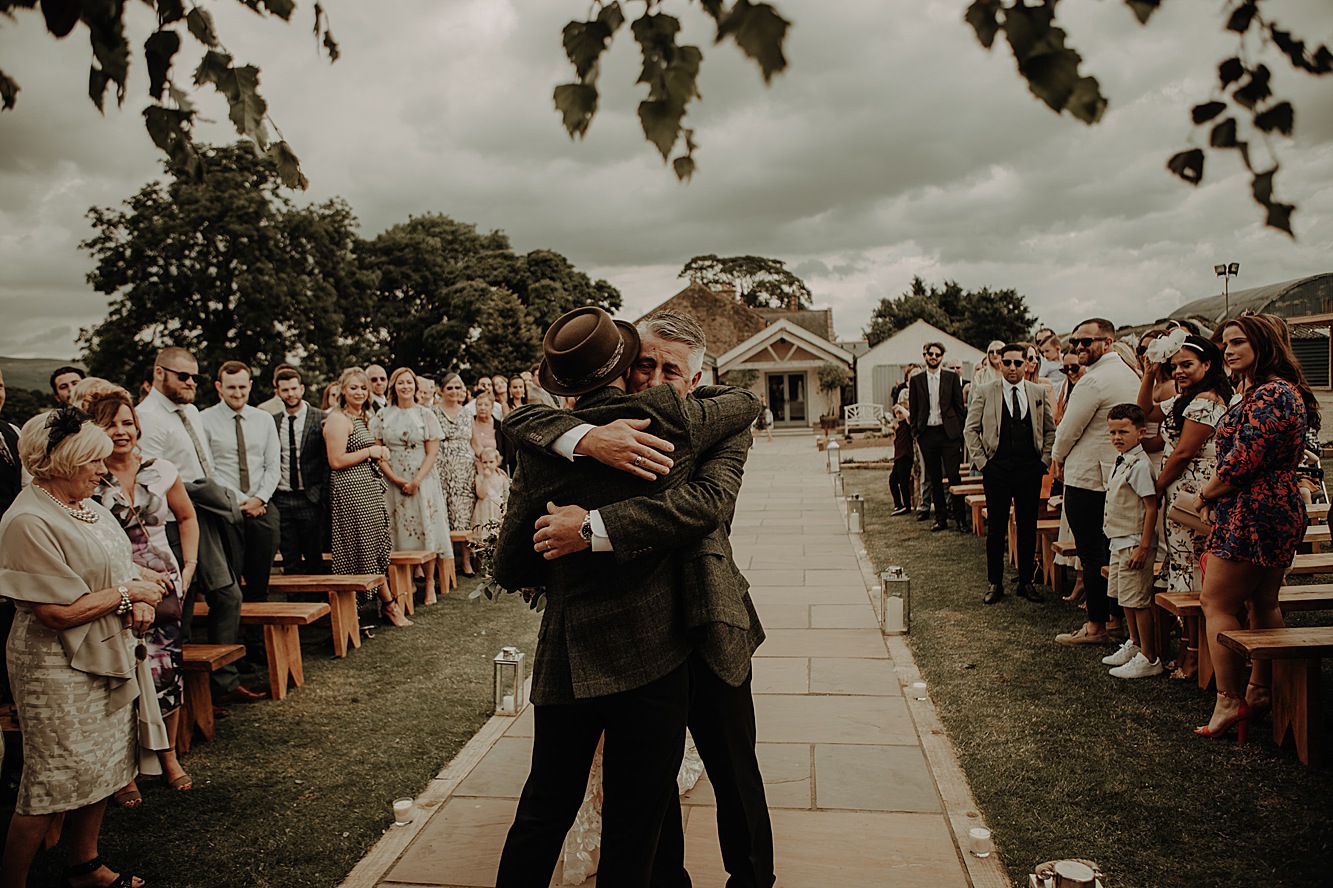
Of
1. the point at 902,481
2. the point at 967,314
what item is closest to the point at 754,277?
the point at 967,314

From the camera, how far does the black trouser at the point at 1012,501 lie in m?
6.58

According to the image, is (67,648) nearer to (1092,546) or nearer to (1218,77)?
(1218,77)

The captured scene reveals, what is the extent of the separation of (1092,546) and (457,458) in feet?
20.1

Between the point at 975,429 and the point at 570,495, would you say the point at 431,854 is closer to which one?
the point at 570,495

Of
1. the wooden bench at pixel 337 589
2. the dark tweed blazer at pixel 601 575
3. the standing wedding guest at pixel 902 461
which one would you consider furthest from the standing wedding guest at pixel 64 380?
the standing wedding guest at pixel 902 461

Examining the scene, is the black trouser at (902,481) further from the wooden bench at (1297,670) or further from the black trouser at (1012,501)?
the wooden bench at (1297,670)

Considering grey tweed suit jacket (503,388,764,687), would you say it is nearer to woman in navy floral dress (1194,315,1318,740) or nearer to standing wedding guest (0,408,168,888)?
standing wedding guest (0,408,168,888)

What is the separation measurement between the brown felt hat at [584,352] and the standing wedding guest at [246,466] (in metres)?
4.56

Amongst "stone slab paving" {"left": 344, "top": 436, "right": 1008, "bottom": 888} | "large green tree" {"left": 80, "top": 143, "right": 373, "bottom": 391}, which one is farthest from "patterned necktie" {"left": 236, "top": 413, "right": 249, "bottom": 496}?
"large green tree" {"left": 80, "top": 143, "right": 373, "bottom": 391}

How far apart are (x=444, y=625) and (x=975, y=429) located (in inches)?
187

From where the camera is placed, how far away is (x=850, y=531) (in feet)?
35.6

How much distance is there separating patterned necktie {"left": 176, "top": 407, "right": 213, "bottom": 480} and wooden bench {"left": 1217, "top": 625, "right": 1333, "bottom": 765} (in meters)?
5.93

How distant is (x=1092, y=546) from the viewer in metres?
5.62

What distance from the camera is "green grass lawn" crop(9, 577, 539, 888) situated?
3.38 m
